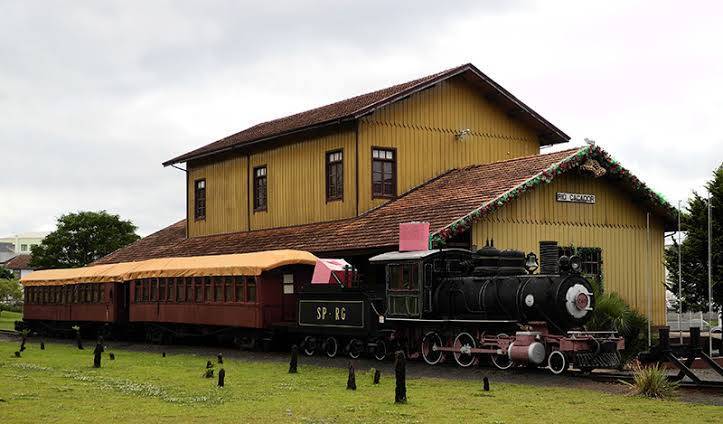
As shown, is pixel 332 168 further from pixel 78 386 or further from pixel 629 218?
pixel 78 386

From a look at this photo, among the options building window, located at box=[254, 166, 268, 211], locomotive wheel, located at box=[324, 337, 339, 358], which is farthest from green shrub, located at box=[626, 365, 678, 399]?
building window, located at box=[254, 166, 268, 211]

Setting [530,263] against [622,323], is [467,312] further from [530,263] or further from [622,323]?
[622,323]

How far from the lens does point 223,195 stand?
123 feet

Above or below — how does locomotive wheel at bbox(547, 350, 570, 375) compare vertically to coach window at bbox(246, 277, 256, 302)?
below

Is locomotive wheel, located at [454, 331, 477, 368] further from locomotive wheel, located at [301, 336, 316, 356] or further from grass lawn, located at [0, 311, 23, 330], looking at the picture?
grass lawn, located at [0, 311, 23, 330]

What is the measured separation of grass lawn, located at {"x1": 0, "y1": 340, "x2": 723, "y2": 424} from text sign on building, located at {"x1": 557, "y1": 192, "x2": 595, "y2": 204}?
950 cm

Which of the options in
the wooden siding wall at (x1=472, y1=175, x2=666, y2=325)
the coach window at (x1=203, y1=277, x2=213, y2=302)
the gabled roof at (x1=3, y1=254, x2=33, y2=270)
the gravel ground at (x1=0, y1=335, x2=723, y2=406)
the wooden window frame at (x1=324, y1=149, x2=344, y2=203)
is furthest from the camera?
the gabled roof at (x1=3, y1=254, x2=33, y2=270)

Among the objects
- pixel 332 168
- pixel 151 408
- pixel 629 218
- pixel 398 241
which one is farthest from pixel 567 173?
pixel 151 408

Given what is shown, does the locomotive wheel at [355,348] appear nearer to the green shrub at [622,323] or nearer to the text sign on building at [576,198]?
the green shrub at [622,323]

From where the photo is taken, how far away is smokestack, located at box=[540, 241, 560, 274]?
20.0m

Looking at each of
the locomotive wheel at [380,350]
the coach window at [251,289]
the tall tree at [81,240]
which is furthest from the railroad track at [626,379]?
the tall tree at [81,240]

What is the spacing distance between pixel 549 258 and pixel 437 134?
1202 cm

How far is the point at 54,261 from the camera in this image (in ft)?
233

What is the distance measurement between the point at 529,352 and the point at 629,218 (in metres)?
10.7
